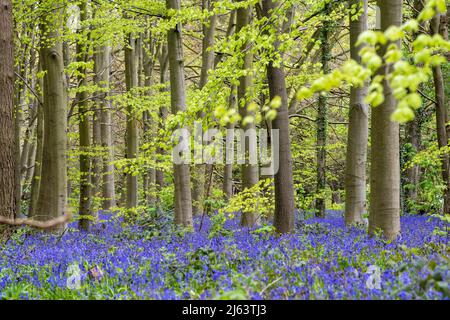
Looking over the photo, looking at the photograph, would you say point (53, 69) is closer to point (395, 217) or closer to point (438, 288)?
point (395, 217)

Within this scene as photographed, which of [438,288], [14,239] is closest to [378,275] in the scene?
[438,288]

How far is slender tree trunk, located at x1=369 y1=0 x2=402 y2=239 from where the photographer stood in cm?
652

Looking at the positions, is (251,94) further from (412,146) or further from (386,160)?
(412,146)

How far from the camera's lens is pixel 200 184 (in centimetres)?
2073

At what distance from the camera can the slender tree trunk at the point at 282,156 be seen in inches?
308

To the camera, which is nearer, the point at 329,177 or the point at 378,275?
the point at 378,275

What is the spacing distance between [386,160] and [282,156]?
1969 mm

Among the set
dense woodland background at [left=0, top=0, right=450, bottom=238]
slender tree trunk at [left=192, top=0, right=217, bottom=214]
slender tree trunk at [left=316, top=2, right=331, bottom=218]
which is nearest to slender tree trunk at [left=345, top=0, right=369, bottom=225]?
dense woodland background at [left=0, top=0, right=450, bottom=238]

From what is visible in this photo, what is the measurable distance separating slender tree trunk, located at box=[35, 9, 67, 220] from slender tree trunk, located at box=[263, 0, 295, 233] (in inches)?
202

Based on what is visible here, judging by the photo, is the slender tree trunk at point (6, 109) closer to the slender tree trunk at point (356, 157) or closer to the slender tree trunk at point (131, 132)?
the slender tree trunk at point (131, 132)

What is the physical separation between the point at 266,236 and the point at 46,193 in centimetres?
548

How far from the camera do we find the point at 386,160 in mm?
6602

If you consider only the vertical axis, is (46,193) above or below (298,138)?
below

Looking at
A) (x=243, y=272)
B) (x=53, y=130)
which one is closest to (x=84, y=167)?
(x=53, y=130)
